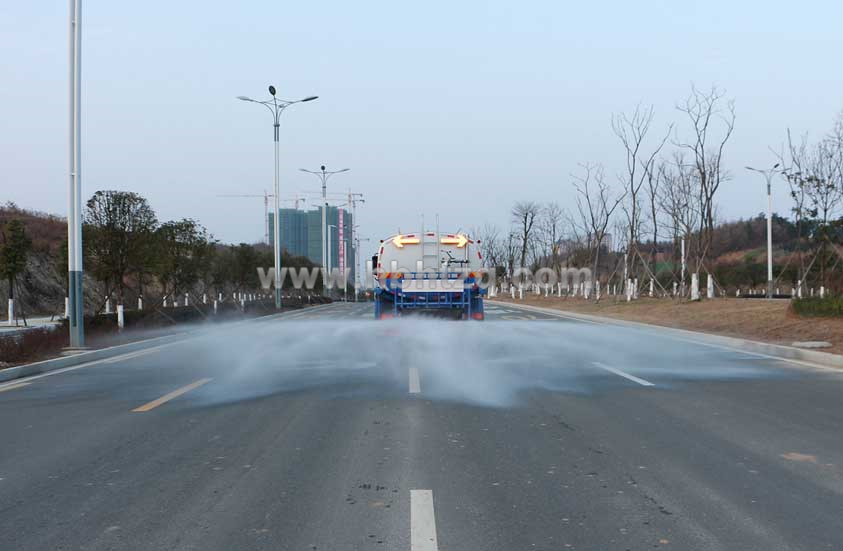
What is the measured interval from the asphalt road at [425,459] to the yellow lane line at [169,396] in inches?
1.1

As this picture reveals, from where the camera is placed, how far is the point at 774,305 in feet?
75.7

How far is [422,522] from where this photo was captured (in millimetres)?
4340

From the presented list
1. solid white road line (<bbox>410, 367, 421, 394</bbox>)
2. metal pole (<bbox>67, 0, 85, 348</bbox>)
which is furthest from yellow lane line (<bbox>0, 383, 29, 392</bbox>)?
solid white road line (<bbox>410, 367, 421, 394</bbox>)

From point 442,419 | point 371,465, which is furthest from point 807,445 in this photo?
point 371,465

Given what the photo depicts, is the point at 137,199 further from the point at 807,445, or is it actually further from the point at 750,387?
the point at 807,445

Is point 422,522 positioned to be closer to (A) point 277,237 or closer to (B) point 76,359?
(B) point 76,359

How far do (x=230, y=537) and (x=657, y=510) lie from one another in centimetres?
259

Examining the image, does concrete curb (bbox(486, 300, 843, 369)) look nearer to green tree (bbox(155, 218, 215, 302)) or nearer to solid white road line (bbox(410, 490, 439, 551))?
solid white road line (bbox(410, 490, 439, 551))

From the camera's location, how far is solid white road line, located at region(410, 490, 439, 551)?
13.1 feet

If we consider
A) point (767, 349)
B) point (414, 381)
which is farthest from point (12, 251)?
point (767, 349)

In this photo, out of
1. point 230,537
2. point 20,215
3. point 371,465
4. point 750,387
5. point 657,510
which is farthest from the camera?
Answer: point 20,215

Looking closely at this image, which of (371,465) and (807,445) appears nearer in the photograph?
(371,465)

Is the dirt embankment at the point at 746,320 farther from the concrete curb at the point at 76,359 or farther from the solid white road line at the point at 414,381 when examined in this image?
the concrete curb at the point at 76,359

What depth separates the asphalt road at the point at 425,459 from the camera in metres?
4.22
